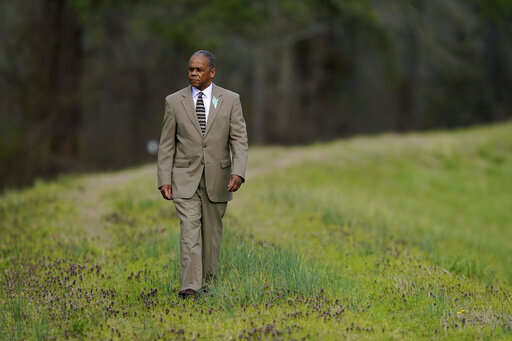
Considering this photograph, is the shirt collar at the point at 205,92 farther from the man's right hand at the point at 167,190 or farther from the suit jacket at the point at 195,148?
the man's right hand at the point at 167,190

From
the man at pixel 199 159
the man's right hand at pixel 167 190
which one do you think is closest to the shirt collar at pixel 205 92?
the man at pixel 199 159

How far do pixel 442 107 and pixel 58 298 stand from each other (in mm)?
36799

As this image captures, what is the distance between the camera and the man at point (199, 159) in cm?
584

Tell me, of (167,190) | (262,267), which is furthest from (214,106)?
(262,267)

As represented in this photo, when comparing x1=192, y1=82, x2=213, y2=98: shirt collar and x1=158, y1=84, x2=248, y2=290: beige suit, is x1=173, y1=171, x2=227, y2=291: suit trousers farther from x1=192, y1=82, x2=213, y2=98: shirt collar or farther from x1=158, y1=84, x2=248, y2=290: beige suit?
x1=192, y1=82, x2=213, y2=98: shirt collar

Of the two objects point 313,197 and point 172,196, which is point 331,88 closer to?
point 313,197

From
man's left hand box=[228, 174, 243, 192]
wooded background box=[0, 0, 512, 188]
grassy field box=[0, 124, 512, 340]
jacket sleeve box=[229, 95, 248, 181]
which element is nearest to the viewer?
grassy field box=[0, 124, 512, 340]

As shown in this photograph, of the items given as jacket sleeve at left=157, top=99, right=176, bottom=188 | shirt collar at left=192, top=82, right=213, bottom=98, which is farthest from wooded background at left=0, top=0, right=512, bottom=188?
shirt collar at left=192, top=82, right=213, bottom=98

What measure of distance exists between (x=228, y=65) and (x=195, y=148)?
83.2 feet

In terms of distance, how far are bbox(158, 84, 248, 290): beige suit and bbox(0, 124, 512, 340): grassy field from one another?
443mm

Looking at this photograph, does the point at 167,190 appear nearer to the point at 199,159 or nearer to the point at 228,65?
the point at 199,159

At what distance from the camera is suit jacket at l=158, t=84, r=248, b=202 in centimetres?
593

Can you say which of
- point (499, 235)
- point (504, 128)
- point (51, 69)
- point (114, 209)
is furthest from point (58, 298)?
point (504, 128)

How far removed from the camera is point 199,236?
5922mm
